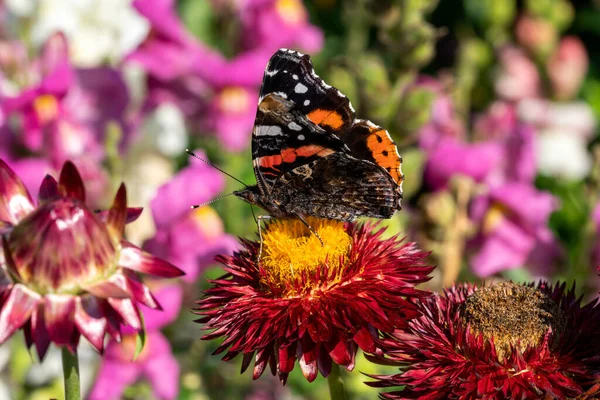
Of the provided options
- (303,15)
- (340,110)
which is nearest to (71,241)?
(340,110)

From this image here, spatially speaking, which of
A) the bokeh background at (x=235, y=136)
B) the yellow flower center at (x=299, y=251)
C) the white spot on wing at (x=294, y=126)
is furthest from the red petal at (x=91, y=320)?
the bokeh background at (x=235, y=136)

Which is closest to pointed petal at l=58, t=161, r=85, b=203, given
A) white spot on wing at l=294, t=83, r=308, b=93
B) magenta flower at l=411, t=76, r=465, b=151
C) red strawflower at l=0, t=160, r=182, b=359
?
red strawflower at l=0, t=160, r=182, b=359

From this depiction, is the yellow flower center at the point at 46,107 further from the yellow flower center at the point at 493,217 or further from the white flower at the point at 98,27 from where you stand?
the yellow flower center at the point at 493,217

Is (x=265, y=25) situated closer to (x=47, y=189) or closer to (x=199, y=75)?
(x=199, y=75)

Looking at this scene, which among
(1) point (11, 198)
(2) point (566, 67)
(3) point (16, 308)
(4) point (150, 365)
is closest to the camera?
(3) point (16, 308)

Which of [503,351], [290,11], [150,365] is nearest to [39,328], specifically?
[503,351]

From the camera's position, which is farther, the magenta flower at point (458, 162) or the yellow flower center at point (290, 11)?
the yellow flower center at point (290, 11)
